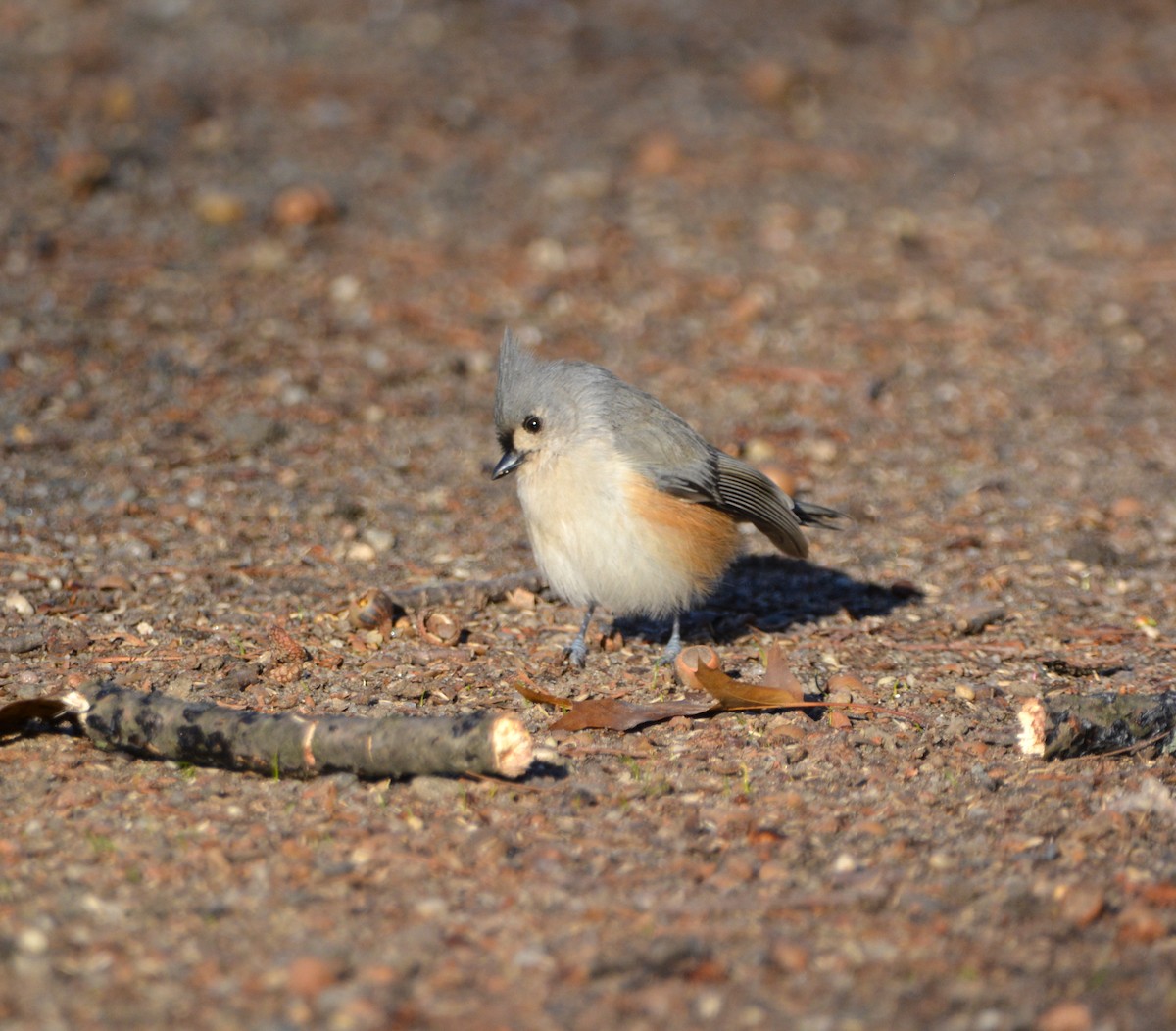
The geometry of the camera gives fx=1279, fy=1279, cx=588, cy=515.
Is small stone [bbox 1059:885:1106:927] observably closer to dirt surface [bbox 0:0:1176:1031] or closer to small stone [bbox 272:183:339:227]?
dirt surface [bbox 0:0:1176:1031]

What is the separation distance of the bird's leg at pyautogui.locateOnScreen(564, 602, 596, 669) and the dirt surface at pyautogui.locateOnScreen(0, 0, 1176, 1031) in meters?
0.06

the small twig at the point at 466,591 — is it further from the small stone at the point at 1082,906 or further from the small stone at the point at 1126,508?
the small stone at the point at 1126,508

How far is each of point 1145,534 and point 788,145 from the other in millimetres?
4644

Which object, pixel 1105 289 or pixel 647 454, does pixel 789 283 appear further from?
pixel 647 454

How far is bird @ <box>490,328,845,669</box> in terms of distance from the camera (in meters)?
4.17

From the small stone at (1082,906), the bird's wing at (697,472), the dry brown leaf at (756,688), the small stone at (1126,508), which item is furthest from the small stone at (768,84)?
the small stone at (1082,906)

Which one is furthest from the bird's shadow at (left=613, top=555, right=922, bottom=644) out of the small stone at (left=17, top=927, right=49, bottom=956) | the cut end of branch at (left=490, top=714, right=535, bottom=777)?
the small stone at (left=17, top=927, right=49, bottom=956)

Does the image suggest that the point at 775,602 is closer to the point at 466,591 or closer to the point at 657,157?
the point at 466,591

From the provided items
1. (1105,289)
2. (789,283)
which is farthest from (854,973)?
(1105,289)

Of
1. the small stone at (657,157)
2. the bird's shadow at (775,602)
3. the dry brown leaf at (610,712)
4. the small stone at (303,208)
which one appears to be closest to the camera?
the dry brown leaf at (610,712)

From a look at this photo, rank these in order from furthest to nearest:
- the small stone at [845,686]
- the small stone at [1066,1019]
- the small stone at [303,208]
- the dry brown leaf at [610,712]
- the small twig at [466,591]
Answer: the small stone at [303,208] < the small twig at [466,591] < the small stone at [845,686] < the dry brown leaf at [610,712] < the small stone at [1066,1019]

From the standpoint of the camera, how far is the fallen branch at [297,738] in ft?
10.5

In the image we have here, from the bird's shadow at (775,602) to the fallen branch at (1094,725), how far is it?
46.8 inches

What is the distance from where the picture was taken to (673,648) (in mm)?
4395
